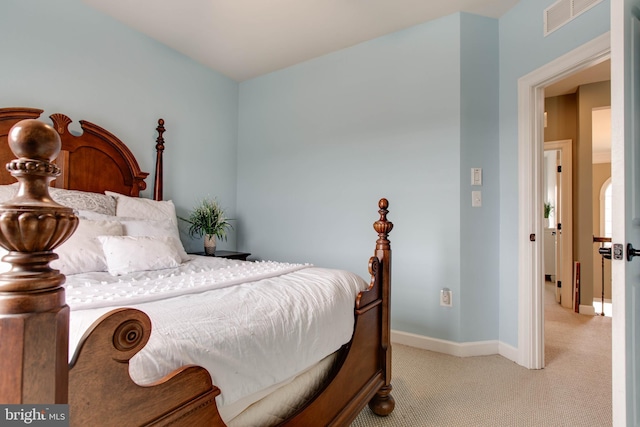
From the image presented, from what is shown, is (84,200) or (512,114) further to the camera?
(512,114)

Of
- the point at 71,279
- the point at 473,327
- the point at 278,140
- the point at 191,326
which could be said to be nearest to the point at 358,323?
the point at 191,326

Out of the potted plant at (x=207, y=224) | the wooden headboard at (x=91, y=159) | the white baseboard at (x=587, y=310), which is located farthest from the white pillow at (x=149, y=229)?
the white baseboard at (x=587, y=310)

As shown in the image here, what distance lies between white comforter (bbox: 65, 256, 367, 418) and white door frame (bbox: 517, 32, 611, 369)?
64.0 inches

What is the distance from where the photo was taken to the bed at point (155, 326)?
1.42 ft

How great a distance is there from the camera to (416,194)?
2.76m

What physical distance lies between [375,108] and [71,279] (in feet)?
8.49

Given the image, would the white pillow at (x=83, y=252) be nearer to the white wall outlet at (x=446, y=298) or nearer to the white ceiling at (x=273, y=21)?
the white ceiling at (x=273, y=21)

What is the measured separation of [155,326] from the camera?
0.78m

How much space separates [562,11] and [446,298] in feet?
7.14

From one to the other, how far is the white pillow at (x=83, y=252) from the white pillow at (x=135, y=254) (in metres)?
0.04

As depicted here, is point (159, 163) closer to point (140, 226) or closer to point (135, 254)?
point (140, 226)

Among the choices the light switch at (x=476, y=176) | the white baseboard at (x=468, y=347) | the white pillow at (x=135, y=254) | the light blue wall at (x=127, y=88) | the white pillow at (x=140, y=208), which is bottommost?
the white baseboard at (x=468, y=347)

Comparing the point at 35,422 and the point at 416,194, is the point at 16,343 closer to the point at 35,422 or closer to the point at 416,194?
the point at 35,422

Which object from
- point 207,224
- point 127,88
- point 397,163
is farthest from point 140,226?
point 397,163
